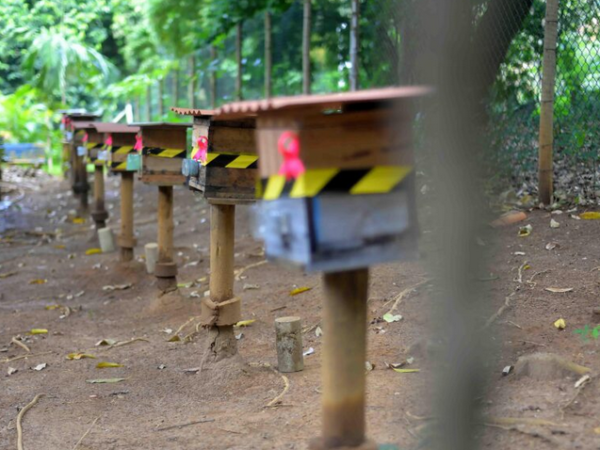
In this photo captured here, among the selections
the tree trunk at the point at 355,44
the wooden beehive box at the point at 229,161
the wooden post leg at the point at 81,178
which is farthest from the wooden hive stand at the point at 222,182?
the wooden post leg at the point at 81,178

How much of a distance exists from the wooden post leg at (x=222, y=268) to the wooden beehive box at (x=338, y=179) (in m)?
2.57

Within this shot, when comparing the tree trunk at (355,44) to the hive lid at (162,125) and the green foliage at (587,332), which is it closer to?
the hive lid at (162,125)

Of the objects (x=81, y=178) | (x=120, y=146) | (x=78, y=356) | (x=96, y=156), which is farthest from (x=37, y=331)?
(x=81, y=178)

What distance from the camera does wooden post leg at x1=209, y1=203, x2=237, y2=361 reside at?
17.4 feet

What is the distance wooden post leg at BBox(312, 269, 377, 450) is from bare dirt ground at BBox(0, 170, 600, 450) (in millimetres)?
273

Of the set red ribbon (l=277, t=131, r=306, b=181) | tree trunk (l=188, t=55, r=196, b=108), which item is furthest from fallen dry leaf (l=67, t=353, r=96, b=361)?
tree trunk (l=188, t=55, r=196, b=108)

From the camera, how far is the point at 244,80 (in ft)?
43.4

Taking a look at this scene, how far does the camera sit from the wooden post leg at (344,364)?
9.11 ft

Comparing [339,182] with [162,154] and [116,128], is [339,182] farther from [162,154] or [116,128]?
[116,128]

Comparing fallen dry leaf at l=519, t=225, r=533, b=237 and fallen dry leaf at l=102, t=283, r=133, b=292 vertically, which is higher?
fallen dry leaf at l=519, t=225, r=533, b=237

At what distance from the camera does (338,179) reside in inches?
102

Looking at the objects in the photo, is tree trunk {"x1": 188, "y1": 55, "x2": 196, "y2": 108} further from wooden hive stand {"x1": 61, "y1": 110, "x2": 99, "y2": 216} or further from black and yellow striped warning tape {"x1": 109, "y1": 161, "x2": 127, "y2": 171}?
black and yellow striped warning tape {"x1": 109, "y1": 161, "x2": 127, "y2": 171}

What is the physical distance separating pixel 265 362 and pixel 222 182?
1.22m

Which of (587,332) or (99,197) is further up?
(99,197)
